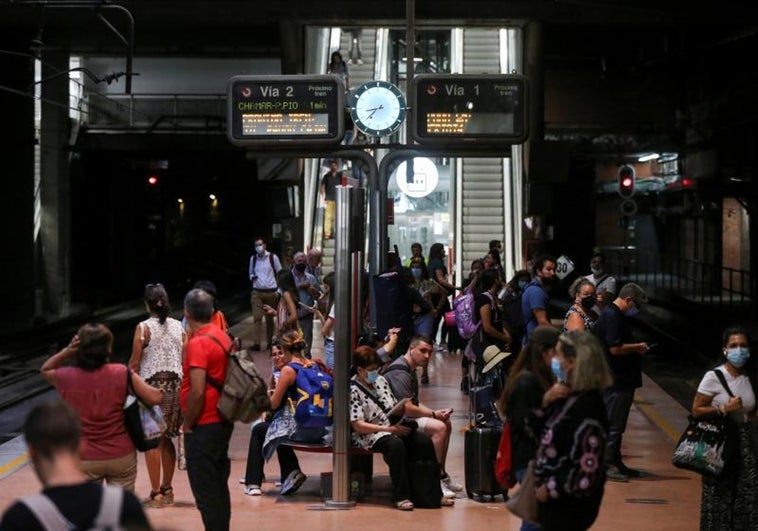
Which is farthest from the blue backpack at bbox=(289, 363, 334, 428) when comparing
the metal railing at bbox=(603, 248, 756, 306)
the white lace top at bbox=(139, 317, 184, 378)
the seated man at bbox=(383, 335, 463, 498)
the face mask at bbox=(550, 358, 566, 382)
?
the metal railing at bbox=(603, 248, 756, 306)

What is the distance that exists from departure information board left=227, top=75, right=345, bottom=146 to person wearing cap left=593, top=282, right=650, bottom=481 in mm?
3113

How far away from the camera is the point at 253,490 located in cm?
1047

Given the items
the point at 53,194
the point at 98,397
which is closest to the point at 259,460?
the point at 98,397

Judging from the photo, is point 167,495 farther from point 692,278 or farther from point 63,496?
point 692,278

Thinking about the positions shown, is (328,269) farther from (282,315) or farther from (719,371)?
(719,371)

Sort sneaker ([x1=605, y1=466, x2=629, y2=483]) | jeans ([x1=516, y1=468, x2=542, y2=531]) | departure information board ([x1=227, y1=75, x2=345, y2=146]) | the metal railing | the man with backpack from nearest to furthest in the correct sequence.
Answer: jeans ([x1=516, y1=468, x2=542, y2=531]), sneaker ([x1=605, y1=466, x2=629, y2=483]), departure information board ([x1=227, y1=75, x2=345, y2=146]), the man with backpack, the metal railing

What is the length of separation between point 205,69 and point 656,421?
1185 inches

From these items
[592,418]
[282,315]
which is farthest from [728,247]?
[592,418]

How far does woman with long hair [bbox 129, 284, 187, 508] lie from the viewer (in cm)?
980

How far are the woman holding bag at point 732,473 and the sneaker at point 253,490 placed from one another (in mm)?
3607

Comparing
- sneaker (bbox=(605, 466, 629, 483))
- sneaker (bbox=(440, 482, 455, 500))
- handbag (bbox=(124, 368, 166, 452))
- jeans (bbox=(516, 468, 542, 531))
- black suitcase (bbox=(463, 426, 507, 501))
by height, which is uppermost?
handbag (bbox=(124, 368, 166, 452))

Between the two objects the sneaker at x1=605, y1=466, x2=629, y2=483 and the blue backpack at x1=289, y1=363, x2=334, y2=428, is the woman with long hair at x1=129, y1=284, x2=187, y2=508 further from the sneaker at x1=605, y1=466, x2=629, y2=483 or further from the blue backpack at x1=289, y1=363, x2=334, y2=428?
the sneaker at x1=605, y1=466, x2=629, y2=483

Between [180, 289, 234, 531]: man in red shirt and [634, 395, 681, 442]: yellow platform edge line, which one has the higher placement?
[180, 289, 234, 531]: man in red shirt

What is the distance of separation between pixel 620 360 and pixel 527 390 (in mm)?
4665
